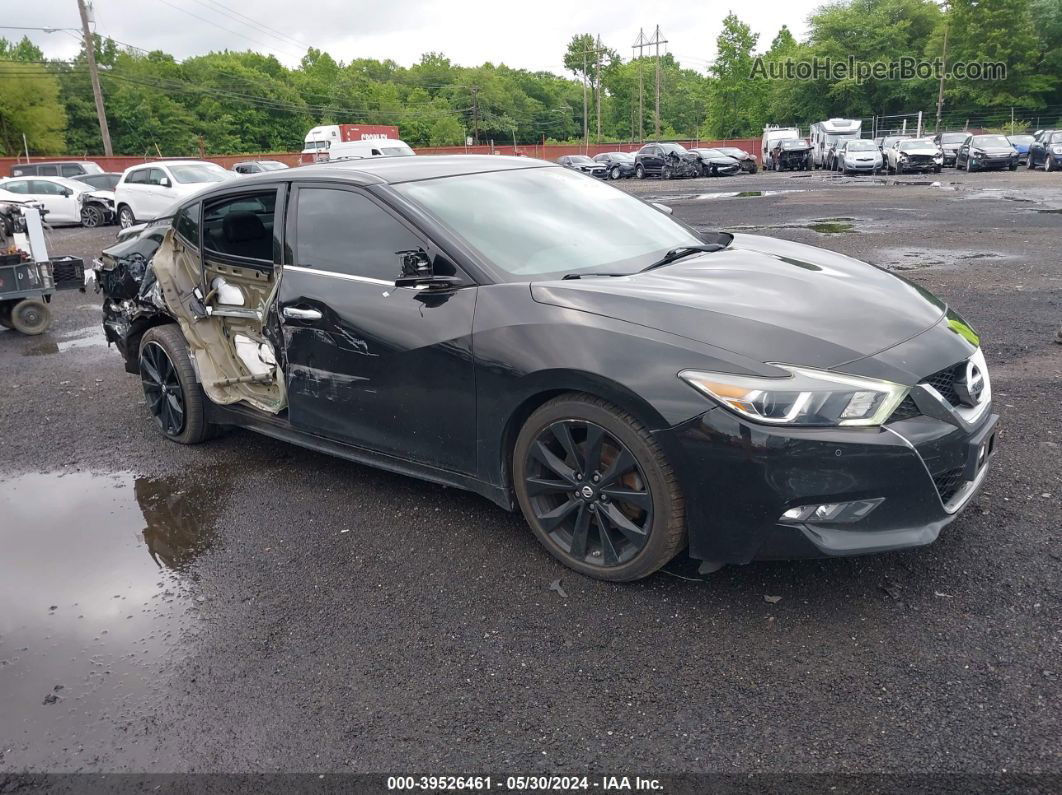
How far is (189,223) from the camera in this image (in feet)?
16.2

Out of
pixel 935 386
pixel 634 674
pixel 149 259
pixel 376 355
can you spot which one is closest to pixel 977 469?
pixel 935 386

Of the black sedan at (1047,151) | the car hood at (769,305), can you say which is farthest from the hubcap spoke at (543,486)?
the black sedan at (1047,151)

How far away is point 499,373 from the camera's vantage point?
333cm

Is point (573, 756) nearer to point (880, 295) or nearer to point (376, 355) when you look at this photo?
point (376, 355)

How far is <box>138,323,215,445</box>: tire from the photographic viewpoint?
5027mm

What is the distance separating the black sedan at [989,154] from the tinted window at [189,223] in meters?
35.8

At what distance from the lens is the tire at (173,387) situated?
5027mm

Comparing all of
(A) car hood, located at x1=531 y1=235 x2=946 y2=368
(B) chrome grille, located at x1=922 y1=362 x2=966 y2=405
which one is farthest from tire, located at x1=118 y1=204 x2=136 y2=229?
(B) chrome grille, located at x1=922 y1=362 x2=966 y2=405

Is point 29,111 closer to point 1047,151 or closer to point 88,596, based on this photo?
point 1047,151

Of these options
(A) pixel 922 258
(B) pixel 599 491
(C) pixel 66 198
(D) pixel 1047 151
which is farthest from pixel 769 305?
(D) pixel 1047 151

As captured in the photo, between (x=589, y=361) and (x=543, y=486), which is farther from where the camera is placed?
(x=543, y=486)

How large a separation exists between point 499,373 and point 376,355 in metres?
0.73

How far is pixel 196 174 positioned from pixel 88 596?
18.7 m

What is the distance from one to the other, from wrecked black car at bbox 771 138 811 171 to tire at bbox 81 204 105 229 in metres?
32.9
